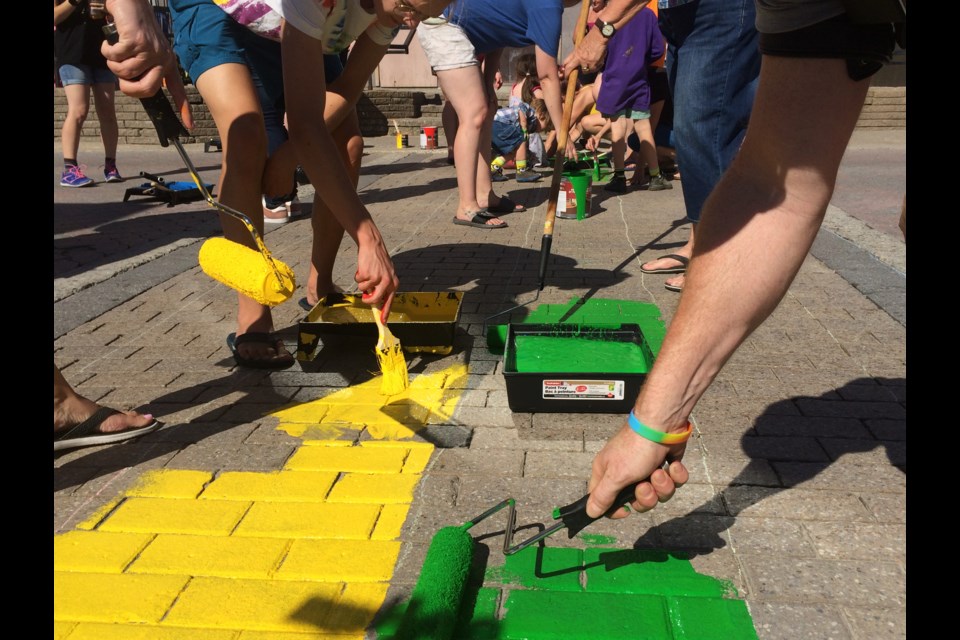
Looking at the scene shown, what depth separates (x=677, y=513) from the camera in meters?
2.12

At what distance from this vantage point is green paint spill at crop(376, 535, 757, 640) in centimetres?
167

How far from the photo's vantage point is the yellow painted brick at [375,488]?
7.29ft

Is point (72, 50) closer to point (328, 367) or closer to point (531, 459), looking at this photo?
point (328, 367)

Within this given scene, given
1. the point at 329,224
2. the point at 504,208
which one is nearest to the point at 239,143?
the point at 329,224

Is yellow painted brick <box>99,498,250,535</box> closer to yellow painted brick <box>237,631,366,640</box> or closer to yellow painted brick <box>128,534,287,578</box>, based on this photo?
yellow painted brick <box>128,534,287,578</box>

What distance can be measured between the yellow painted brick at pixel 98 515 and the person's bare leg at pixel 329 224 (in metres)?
1.75

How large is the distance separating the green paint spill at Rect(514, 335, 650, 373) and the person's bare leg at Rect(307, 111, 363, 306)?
1187mm

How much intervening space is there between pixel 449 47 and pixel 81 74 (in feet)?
14.0

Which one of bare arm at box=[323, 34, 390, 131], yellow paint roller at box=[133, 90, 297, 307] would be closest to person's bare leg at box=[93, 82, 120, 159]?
bare arm at box=[323, 34, 390, 131]

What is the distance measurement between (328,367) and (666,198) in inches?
198

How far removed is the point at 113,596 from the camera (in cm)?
181

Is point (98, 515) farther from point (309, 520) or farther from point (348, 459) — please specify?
point (348, 459)
